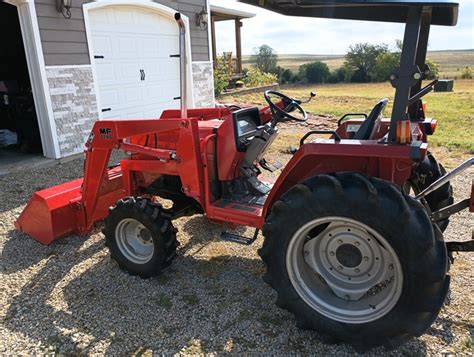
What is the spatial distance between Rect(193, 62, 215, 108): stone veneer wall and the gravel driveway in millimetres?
5911

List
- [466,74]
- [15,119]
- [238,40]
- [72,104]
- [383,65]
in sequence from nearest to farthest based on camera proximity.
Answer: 1. [72,104]
2. [15,119]
3. [238,40]
4. [383,65]
5. [466,74]

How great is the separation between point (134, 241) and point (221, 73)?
11547mm

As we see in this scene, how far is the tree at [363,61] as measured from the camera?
83.5ft

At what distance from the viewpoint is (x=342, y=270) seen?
256 cm

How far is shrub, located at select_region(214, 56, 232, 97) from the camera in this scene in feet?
44.3

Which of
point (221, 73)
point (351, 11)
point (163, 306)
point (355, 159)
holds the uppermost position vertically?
point (351, 11)

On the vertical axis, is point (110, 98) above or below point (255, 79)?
above

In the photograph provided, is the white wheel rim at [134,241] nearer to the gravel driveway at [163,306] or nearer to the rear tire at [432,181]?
the gravel driveway at [163,306]

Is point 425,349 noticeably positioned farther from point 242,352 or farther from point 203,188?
point 203,188

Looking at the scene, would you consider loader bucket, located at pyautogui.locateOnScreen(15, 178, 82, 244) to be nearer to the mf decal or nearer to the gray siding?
the mf decal

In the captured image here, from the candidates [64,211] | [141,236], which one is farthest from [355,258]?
[64,211]

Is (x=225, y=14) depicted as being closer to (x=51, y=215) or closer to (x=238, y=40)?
(x=238, y=40)

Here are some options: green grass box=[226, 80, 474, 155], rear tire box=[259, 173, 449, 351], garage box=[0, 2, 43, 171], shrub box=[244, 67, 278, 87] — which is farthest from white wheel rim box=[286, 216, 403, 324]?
shrub box=[244, 67, 278, 87]

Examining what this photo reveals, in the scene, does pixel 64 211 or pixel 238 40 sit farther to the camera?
pixel 238 40
